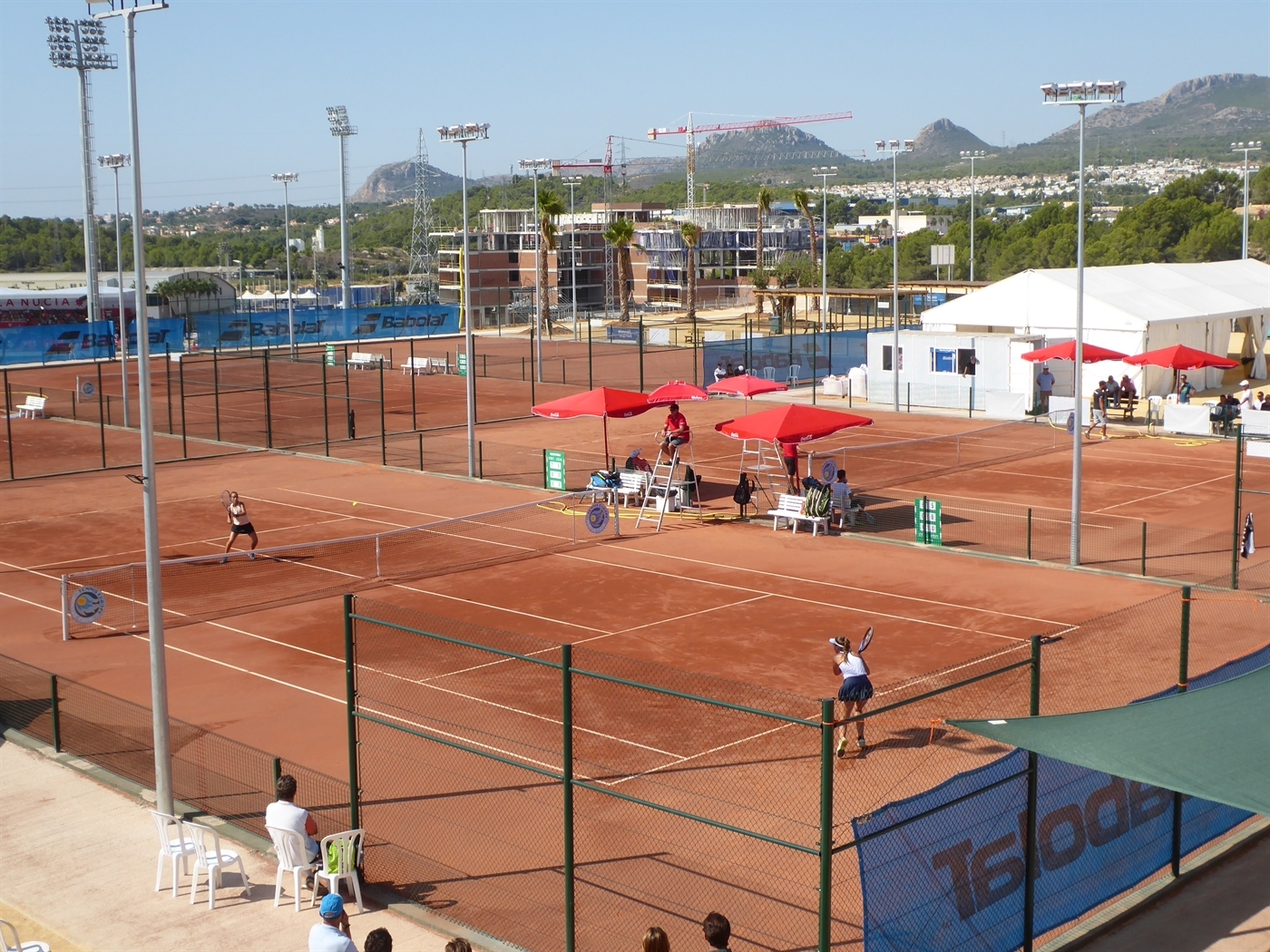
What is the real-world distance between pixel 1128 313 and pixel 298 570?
32301 millimetres

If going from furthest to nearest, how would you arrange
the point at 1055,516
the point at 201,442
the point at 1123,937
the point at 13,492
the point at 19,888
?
the point at 201,442 < the point at 13,492 < the point at 1055,516 < the point at 19,888 < the point at 1123,937

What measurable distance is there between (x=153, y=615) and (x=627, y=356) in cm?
5766

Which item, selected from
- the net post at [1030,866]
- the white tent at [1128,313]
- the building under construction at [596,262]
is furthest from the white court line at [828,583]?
the building under construction at [596,262]

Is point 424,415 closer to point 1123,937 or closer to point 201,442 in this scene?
point 201,442

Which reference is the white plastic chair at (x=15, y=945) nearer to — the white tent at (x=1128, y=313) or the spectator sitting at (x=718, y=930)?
the spectator sitting at (x=718, y=930)

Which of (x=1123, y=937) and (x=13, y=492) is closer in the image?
(x=1123, y=937)

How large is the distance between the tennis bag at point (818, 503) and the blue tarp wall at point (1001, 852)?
15978mm

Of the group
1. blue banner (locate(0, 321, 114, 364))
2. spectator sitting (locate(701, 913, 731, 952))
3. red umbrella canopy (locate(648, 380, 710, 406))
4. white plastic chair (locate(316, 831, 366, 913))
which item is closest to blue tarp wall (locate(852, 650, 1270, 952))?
spectator sitting (locate(701, 913, 731, 952))

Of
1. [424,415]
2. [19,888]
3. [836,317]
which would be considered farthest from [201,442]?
[836,317]

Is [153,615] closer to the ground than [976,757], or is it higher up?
higher up

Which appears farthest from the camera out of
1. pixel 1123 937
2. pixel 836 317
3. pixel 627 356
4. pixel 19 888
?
pixel 836 317

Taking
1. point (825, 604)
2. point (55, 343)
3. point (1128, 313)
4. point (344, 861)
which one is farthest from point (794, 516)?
point (55, 343)

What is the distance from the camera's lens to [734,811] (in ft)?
46.5

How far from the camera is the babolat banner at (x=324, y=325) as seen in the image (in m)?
81.2
